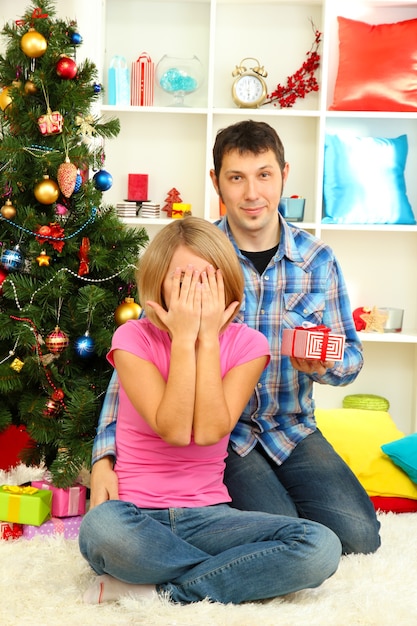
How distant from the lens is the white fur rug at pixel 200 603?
1.55m

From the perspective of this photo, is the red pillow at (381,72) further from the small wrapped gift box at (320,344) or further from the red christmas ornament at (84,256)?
the small wrapped gift box at (320,344)

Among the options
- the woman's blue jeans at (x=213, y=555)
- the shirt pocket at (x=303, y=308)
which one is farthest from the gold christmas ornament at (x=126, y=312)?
the woman's blue jeans at (x=213, y=555)

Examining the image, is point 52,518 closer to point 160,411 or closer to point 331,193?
point 160,411

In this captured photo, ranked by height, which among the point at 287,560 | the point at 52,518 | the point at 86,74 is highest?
the point at 86,74

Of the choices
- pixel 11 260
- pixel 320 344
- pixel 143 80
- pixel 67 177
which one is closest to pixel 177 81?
pixel 143 80

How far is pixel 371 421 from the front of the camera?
2.86m

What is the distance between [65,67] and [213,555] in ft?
4.49

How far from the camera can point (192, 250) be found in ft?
5.84

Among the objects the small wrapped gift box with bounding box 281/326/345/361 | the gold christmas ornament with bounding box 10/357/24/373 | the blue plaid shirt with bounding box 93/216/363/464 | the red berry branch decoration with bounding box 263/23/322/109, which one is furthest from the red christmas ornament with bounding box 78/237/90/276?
the red berry branch decoration with bounding box 263/23/322/109

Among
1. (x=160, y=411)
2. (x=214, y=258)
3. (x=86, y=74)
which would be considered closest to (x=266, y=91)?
(x=86, y=74)

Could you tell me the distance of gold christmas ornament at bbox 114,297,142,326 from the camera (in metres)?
2.36

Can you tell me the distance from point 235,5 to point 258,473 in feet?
8.73

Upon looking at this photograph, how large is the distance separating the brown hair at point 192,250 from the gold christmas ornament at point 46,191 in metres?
0.57

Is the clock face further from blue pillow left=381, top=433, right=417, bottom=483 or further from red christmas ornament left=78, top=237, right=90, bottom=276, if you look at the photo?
blue pillow left=381, top=433, right=417, bottom=483
